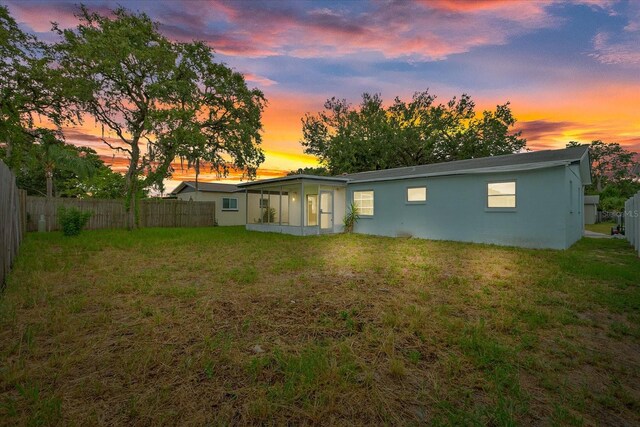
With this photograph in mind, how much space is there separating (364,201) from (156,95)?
13.1 m

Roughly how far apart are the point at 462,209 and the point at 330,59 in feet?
27.9

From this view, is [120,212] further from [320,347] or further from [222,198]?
[320,347]

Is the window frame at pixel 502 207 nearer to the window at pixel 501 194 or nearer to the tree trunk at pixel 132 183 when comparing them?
the window at pixel 501 194

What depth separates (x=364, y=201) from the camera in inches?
648

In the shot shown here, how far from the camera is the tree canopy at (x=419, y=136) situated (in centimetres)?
2603

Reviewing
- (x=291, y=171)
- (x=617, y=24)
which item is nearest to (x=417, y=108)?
(x=291, y=171)

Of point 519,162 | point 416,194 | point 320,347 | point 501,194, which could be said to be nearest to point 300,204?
point 416,194

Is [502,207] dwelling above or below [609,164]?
below

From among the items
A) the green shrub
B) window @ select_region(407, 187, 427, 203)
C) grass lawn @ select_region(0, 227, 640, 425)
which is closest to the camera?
grass lawn @ select_region(0, 227, 640, 425)

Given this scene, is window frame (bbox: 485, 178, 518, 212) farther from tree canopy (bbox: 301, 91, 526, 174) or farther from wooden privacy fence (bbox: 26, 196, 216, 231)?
wooden privacy fence (bbox: 26, 196, 216, 231)

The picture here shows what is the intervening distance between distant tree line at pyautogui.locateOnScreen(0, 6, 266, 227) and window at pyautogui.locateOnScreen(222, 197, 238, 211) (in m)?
5.78

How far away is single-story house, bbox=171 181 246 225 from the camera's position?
81.5ft

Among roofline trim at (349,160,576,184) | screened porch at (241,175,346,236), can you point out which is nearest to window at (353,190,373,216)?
screened porch at (241,175,346,236)

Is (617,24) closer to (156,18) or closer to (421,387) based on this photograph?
(421,387)
